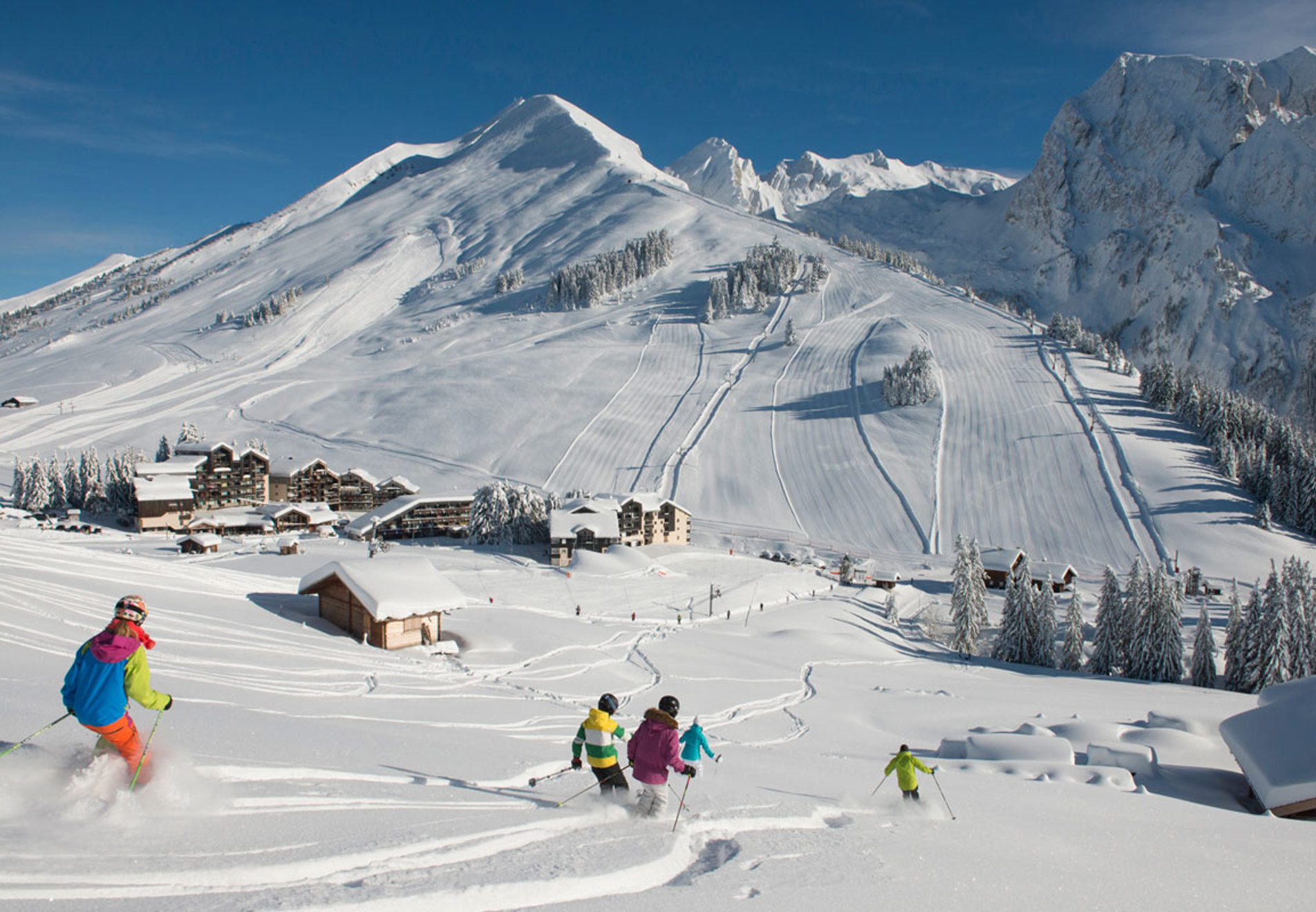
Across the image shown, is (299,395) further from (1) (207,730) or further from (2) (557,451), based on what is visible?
(1) (207,730)

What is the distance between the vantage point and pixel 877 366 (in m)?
97.8

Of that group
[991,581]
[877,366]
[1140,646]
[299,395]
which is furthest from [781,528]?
[299,395]

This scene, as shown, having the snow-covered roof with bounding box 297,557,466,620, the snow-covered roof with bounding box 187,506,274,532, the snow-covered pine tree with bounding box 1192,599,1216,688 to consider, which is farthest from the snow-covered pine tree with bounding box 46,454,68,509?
the snow-covered pine tree with bounding box 1192,599,1216,688

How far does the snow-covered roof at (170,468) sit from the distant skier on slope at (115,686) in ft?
215

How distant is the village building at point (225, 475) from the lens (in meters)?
65.2

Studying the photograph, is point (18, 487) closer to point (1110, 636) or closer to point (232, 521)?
point (232, 521)

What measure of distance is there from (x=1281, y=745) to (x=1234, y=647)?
84.2 ft

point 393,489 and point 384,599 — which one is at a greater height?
point 393,489

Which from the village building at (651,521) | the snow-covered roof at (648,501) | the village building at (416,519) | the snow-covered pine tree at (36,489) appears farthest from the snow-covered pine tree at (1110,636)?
the snow-covered pine tree at (36,489)

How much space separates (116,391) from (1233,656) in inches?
5037

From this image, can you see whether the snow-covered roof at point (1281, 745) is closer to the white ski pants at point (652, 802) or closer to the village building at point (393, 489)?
the white ski pants at point (652, 802)

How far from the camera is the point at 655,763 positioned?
22.1 feet

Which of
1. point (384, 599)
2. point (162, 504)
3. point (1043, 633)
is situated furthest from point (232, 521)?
point (1043, 633)

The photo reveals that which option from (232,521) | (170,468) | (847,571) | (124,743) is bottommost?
(847,571)
